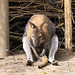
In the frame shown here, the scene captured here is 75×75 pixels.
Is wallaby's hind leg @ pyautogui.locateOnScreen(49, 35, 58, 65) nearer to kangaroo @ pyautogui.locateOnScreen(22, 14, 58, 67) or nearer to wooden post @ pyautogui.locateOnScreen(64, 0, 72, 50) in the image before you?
kangaroo @ pyautogui.locateOnScreen(22, 14, 58, 67)

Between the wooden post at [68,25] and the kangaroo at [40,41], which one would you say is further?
the wooden post at [68,25]

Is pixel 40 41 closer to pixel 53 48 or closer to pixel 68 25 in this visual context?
pixel 53 48

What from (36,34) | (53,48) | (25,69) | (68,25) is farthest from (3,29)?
(68,25)

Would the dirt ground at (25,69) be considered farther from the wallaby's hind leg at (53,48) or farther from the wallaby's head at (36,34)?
the wallaby's head at (36,34)

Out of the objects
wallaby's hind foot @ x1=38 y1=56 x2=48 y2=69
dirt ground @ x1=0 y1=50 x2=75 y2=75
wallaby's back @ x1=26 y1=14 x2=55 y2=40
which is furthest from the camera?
wallaby's back @ x1=26 y1=14 x2=55 y2=40

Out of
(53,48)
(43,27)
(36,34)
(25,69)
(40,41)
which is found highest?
(43,27)

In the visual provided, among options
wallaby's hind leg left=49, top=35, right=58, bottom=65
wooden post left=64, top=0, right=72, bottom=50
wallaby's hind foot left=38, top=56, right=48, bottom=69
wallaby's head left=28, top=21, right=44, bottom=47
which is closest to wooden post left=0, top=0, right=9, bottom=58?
wallaby's head left=28, top=21, right=44, bottom=47

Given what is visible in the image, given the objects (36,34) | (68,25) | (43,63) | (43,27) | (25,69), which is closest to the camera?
(25,69)

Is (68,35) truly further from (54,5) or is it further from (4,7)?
(4,7)

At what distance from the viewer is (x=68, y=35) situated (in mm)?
6516

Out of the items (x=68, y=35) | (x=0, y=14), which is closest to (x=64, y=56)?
(x=68, y=35)

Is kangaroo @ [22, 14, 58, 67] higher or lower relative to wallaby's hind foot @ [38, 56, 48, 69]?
higher

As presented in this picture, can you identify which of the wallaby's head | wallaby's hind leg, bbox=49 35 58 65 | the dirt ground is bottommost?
the dirt ground

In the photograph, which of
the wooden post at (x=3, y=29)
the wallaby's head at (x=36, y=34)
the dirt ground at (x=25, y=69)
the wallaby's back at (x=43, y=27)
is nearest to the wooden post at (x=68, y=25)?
the wallaby's back at (x=43, y=27)
